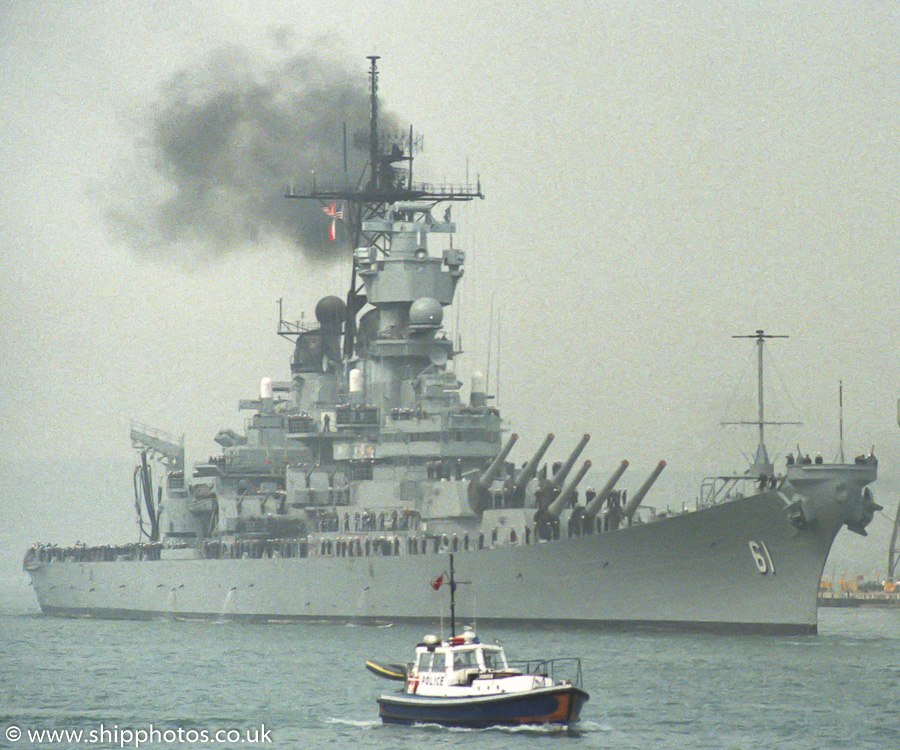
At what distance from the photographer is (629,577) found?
5441cm

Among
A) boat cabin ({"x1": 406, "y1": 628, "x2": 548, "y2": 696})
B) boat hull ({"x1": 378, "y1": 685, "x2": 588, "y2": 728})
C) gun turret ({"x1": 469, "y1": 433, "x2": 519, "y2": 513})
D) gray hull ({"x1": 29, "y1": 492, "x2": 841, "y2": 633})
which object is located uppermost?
gun turret ({"x1": 469, "y1": 433, "x2": 519, "y2": 513})

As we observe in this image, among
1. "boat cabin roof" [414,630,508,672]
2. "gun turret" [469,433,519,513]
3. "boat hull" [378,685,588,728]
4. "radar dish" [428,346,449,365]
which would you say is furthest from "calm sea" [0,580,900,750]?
"radar dish" [428,346,449,365]

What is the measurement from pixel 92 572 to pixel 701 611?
27.7m

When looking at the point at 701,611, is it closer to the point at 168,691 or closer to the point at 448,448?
the point at 448,448

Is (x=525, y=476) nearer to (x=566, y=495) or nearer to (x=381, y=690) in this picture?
(x=566, y=495)

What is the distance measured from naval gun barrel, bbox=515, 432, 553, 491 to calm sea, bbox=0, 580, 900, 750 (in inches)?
186

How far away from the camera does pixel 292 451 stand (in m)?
67.3

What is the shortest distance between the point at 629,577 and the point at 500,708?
17089 mm

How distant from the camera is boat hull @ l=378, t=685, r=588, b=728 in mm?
37594

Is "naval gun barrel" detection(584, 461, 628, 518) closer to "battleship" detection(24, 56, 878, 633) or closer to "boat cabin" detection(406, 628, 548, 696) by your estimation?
"battleship" detection(24, 56, 878, 633)

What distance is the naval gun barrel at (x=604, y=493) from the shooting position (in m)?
57.1

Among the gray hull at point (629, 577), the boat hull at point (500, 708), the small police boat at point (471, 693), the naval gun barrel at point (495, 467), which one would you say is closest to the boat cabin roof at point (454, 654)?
the small police boat at point (471, 693)

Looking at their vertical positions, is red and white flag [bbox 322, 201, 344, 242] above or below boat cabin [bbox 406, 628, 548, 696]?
above

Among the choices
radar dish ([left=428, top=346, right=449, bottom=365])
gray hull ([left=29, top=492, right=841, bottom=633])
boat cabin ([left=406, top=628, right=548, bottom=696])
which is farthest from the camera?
radar dish ([left=428, top=346, right=449, bottom=365])
